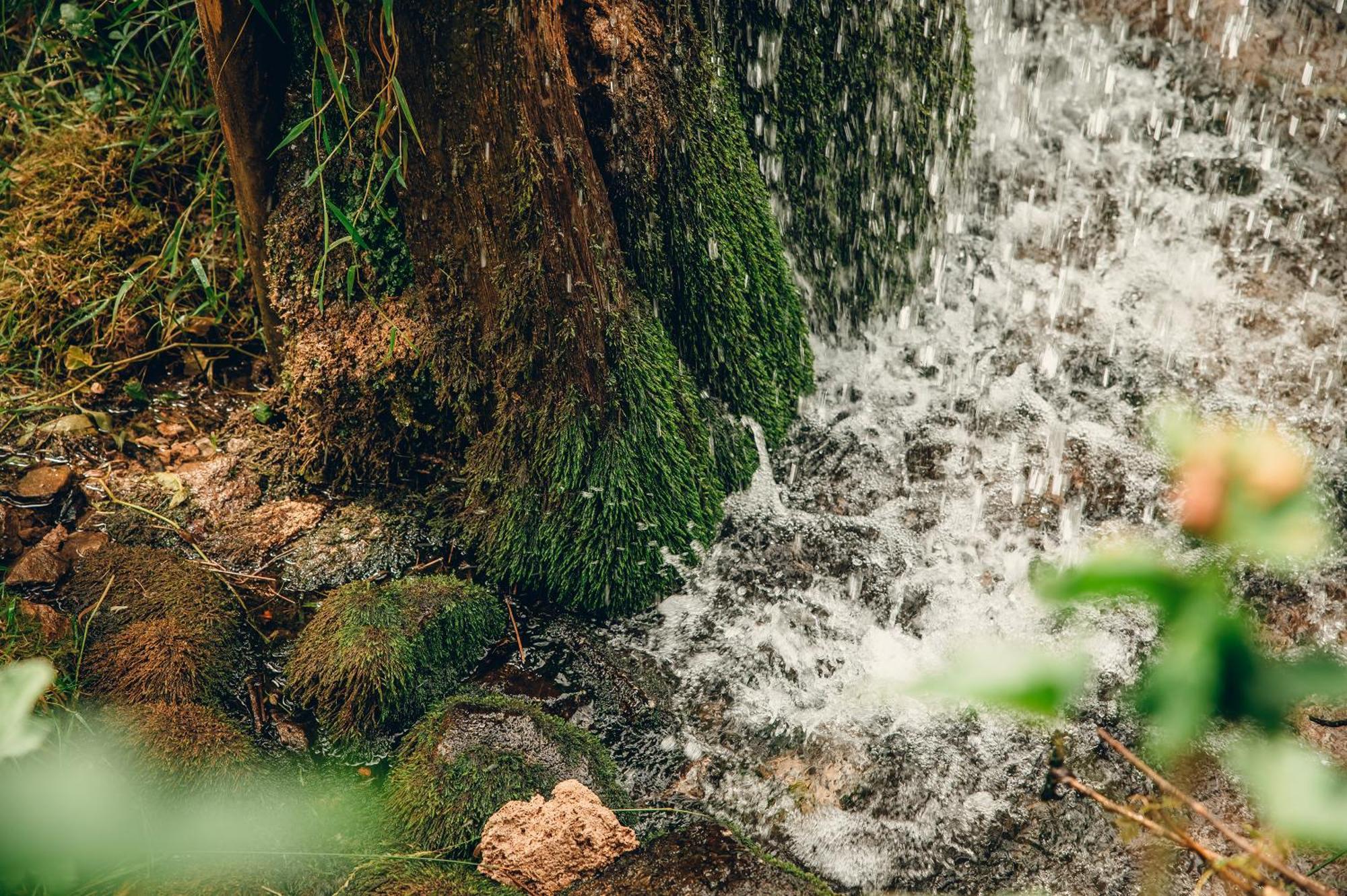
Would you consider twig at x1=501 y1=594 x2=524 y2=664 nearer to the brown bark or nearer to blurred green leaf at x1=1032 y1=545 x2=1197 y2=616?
the brown bark

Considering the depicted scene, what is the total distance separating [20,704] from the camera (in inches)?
26.4

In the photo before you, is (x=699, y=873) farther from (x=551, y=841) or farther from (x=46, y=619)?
(x=46, y=619)

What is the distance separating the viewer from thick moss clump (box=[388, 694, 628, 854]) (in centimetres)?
217

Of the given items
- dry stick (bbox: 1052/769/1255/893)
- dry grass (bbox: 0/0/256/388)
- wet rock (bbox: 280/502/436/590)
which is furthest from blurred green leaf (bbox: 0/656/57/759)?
dry grass (bbox: 0/0/256/388)

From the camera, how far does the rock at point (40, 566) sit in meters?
2.54

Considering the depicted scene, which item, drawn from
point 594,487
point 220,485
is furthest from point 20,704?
point 220,485

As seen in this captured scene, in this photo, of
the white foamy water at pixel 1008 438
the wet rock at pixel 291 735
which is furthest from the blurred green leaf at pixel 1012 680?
the wet rock at pixel 291 735

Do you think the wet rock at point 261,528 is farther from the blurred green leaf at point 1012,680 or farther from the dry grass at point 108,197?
the blurred green leaf at point 1012,680

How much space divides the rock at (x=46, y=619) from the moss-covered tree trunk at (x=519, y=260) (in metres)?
0.87

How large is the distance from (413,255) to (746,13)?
58.3 inches

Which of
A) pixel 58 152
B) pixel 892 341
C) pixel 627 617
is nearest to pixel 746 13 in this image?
pixel 892 341

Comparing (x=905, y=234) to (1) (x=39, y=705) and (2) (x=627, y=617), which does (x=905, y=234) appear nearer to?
(2) (x=627, y=617)

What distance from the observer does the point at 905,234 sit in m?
4.09

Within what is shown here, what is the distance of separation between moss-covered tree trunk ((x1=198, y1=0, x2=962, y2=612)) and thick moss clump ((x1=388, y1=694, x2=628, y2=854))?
1.88 ft
